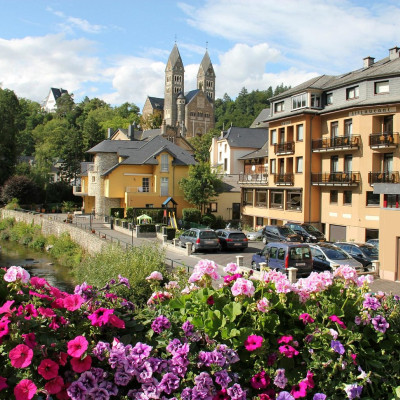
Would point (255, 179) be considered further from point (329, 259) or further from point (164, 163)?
point (329, 259)

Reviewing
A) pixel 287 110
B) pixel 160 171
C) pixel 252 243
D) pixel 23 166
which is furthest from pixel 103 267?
pixel 23 166

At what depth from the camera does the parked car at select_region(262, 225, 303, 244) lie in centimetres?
2830

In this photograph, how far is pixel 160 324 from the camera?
498 cm

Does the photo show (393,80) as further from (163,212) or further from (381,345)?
(381,345)

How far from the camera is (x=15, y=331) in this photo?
4152 mm

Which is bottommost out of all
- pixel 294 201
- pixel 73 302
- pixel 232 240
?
pixel 232 240

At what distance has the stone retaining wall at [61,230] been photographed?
103 ft

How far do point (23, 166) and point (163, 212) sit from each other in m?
36.3

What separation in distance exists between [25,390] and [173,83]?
134 m

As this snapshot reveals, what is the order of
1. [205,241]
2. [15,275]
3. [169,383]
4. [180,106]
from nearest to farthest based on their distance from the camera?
[169,383] < [15,275] < [205,241] < [180,106]

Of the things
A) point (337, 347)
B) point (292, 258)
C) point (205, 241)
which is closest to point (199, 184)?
point (205, 241)

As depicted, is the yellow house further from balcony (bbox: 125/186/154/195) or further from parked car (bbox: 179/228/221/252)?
parked car (bbox: 179/228/221/252)

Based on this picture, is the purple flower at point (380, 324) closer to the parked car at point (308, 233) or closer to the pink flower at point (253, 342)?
the pink flower at point (253, 342)

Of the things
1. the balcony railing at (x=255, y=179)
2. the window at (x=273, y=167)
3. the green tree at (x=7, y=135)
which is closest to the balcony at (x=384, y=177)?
the window at (x=273, y=167)
